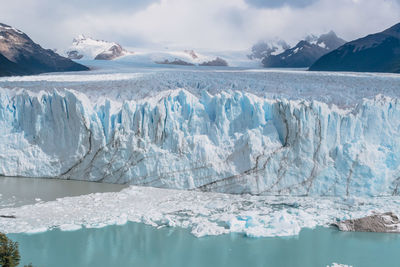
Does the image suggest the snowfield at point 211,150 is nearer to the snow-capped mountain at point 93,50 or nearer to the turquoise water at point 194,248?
the turquoise water at point 194,248

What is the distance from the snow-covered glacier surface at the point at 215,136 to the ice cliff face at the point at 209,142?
0.02 m

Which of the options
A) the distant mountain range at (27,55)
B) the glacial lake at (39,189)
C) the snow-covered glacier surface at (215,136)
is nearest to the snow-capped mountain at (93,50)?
the distant mountain range at (27,55)

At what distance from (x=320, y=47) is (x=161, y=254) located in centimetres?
1972

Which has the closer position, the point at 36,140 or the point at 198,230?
the point at 198,230

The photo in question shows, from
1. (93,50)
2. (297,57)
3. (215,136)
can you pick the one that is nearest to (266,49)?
(297,57)

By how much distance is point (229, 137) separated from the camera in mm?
7699

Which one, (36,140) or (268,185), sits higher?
(36,140)

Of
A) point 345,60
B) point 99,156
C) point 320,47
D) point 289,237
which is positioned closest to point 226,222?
point 289,237

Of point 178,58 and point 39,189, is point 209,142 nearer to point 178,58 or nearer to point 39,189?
point 39,189

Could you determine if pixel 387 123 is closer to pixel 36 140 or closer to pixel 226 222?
pixel 226 222

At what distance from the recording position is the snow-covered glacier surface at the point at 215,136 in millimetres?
7250

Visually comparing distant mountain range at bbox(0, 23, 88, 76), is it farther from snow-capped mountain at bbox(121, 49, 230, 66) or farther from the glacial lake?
the glacial lake

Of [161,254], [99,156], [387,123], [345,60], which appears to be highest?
[345,60]

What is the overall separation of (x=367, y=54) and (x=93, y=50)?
1519 cm
